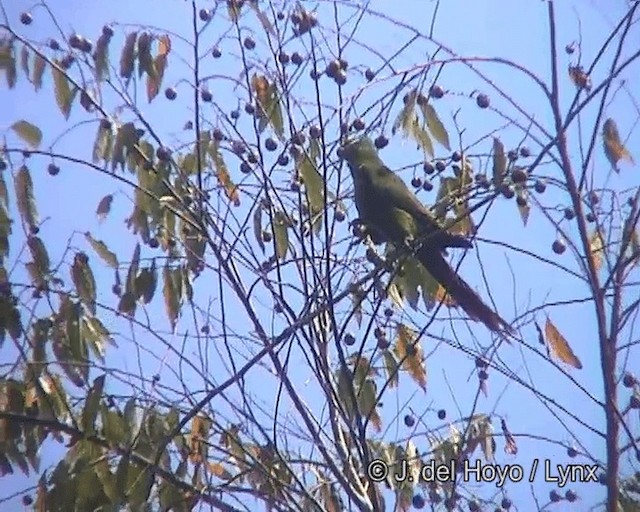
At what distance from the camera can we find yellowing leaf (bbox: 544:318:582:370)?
4.96ft

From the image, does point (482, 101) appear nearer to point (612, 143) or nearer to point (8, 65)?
point (612, 143)

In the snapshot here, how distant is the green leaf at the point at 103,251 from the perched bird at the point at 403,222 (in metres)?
0.45

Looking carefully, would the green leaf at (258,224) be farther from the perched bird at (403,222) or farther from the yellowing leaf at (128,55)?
the yellowing leaf at (128,55)

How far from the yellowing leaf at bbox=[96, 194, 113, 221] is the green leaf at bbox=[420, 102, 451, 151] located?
0.64 meters

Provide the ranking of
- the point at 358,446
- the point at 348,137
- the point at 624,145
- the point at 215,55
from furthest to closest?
1. the point at 215,55
2. the point at 348,137
3. the point at 624,145
4. the point at 358,446

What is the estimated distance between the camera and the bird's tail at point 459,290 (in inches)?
63.7

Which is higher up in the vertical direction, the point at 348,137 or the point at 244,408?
Result: the point at 348,137

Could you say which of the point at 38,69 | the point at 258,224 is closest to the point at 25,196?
the point at 38,69

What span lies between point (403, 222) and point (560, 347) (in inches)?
17.0

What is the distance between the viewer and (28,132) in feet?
6.06

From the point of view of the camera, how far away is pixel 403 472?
5.41ft

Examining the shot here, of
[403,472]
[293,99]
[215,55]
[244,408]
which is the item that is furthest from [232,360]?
[215,55]

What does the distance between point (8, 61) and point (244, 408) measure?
73cm

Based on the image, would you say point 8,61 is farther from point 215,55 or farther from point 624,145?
point 624,145
